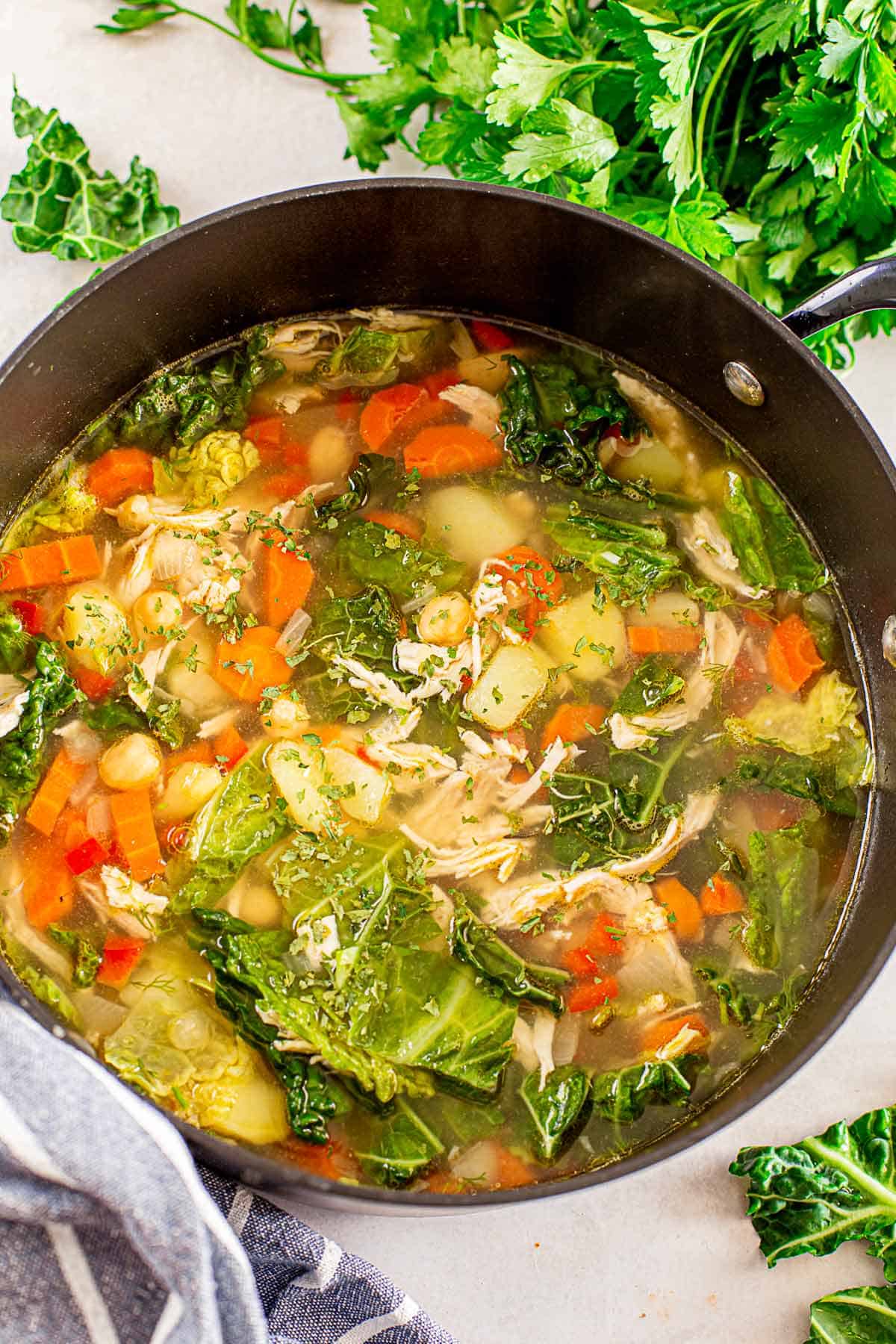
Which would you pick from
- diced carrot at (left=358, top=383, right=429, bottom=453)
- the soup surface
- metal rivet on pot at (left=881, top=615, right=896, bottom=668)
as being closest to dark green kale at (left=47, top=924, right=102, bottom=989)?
the soup surface

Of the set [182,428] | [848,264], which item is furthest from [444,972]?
[848,264]

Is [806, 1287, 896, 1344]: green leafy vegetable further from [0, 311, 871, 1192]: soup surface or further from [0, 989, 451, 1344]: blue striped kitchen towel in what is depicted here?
[0, 989, 451, 1344]: blue striped kitchen towel

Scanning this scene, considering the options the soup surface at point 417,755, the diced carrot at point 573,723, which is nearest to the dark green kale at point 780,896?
the soup surface at point 417,755

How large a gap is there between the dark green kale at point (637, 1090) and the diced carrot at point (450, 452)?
1411 millimetres

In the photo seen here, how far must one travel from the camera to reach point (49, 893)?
2.78 metres

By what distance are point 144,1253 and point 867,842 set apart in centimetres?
179

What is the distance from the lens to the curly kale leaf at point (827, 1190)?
296 cm

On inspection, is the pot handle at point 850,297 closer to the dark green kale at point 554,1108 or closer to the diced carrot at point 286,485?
the diced carrot at point 286,485

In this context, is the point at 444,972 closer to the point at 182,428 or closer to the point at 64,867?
the point at 64,867

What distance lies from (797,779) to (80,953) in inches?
63.7

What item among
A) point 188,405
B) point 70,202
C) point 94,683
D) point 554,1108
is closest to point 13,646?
point 94,683

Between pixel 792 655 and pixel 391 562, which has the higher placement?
pixel 391 562

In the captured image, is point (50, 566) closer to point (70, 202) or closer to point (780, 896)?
point (70, 202)

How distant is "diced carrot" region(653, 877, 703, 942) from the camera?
2857mm
